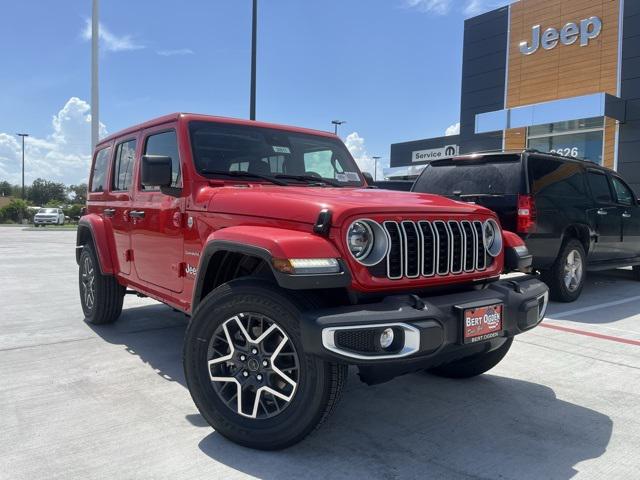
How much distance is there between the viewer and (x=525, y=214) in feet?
21.1

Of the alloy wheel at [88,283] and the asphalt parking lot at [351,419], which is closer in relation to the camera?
the asphalt parking lot at [351,419]

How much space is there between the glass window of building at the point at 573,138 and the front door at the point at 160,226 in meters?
16.5

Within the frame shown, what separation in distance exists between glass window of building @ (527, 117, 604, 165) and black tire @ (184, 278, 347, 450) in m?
17.5

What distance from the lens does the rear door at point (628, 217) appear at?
8.42 metres

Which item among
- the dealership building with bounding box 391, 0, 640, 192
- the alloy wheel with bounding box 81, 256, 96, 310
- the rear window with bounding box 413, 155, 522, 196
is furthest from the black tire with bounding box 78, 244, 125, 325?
the dealership building with bounding box 391, 0, 640, 192

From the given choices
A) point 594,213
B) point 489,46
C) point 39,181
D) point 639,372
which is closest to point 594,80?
point 489,46

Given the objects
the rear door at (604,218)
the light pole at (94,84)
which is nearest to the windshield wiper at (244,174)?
the rear door at (604,218)

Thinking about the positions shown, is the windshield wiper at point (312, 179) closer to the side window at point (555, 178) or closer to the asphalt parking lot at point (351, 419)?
the asphalt parking lot at point (351, 419)

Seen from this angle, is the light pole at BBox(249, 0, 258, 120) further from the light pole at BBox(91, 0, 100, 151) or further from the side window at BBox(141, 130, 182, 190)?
the side window at BBox(141, 130, 182, 190)

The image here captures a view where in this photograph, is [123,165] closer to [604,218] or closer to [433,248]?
[433,248]

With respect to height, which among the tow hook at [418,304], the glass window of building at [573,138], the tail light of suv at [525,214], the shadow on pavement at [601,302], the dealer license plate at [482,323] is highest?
the glass window of building at [573,138]

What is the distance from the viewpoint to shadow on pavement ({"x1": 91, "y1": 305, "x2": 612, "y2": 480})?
281 centimetres

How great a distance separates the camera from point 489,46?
22.8 m

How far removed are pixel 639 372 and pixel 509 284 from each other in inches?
76.5
